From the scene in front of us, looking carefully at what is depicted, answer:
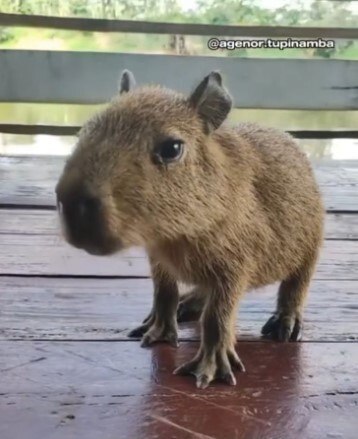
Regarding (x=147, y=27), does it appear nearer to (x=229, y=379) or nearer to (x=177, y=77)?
(x=177, y=77)

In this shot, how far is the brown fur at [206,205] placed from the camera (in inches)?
25.6

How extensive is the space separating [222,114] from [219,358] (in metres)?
0.25

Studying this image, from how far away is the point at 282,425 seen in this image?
692 millimetres

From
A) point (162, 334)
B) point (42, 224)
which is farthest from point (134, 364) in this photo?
point (42, 224)

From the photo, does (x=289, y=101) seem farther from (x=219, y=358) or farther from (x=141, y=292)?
(x=219, y=358)

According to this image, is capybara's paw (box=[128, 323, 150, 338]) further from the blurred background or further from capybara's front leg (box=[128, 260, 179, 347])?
the blurred background

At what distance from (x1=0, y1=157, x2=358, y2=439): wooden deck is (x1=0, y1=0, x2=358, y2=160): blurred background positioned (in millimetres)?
776

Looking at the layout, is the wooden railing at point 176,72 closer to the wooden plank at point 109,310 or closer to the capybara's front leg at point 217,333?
the wooden plank at point 109,310

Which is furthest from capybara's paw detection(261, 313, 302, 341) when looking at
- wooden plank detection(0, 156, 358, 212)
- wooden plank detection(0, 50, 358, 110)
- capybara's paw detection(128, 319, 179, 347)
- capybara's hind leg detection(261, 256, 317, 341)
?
wooden plank detection(0, 50, 358, 110)

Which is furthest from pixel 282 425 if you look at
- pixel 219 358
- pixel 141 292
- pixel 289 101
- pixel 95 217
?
pixel 289 101

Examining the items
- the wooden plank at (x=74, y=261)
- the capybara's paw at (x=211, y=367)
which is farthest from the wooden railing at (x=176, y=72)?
the capybara's paw at (x=211, y=367)

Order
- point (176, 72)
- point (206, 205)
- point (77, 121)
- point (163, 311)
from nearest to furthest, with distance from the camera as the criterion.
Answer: point (206, 205) → point (163, 311) → point (176, 72) → point (77, 121)

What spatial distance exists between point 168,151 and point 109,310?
0.32 m

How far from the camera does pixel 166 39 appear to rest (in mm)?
1848
